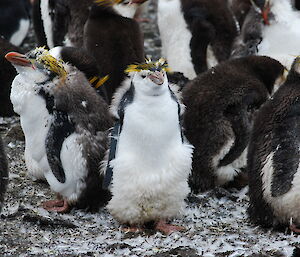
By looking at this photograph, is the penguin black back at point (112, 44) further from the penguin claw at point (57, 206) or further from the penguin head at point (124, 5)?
the penguin claw at point (57, 206)

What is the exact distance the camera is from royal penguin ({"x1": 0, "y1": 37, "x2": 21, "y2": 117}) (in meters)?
6.51

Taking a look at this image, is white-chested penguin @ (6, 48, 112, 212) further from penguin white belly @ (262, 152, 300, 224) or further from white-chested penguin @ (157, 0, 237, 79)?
white-chested penguin @ (157, 0, 237, 79)

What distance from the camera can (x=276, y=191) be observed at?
4273 mm

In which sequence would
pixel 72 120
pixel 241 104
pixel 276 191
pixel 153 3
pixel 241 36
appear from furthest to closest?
1. pixel 153 3
2. pixel 241 36
3. pixel 241 104
4. pixel 72 120
5. pixel 276 191

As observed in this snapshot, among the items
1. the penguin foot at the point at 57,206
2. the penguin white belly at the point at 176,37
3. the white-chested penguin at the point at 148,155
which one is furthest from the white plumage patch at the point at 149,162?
the penguin white belly at the point at 176,37

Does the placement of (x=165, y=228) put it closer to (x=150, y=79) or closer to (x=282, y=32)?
(x=150, y=79)

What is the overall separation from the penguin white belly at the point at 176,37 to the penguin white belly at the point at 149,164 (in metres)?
2.79

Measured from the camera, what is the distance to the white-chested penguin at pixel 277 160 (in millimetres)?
4266

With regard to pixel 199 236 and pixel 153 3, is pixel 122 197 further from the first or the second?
pixel 153 3

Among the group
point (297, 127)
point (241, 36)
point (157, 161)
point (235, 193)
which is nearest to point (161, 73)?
point (157, 161)

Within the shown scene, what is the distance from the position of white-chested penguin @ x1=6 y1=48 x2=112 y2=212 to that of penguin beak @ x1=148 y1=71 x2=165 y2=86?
1.76 feet

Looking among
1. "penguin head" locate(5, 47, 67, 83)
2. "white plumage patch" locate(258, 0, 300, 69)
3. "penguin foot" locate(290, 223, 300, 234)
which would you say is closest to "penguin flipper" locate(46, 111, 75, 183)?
"penguin head" locate(5, 47, 67, 83)

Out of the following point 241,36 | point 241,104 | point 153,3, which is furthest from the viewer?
point 153,3

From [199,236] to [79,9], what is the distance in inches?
130
